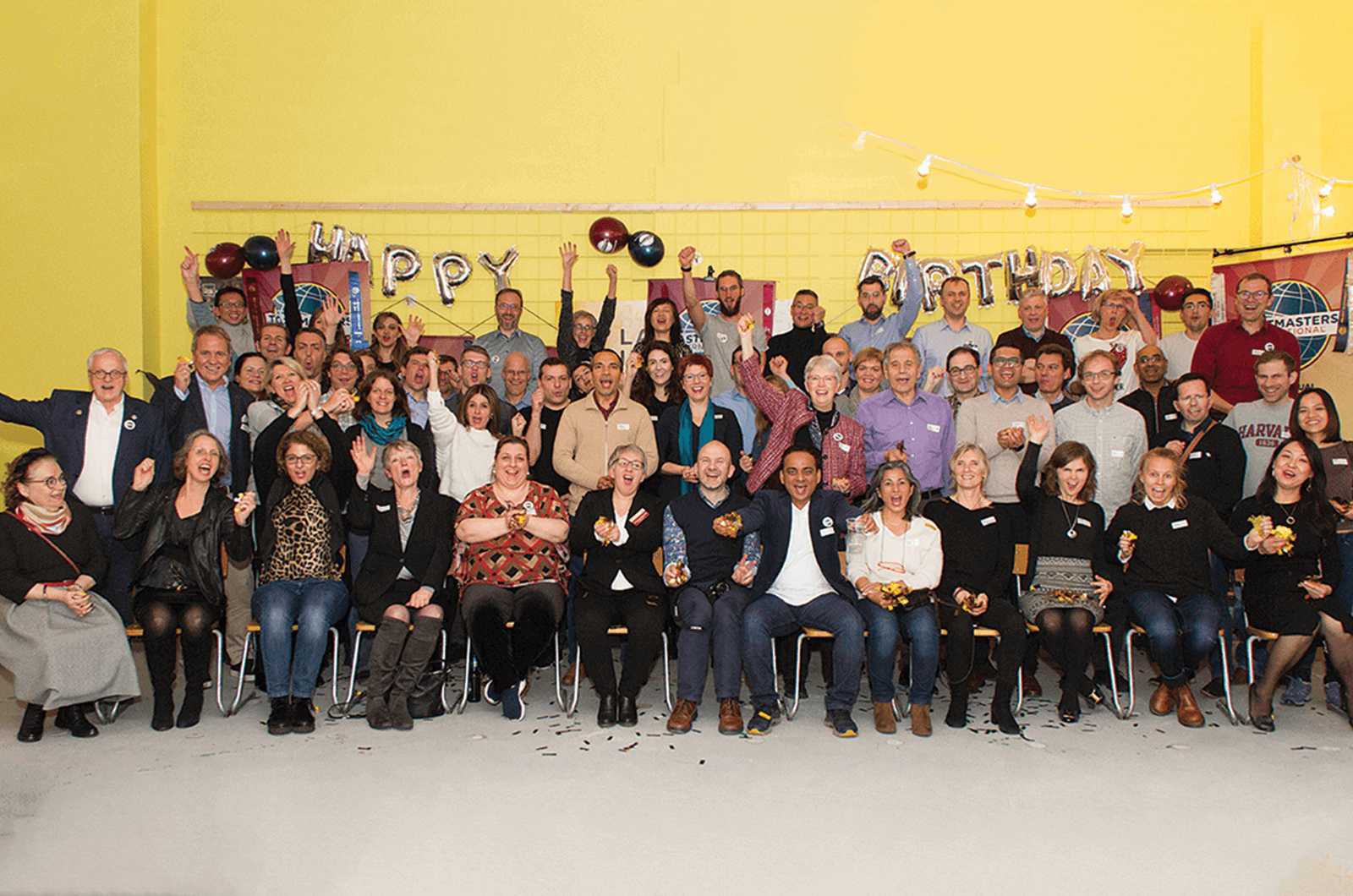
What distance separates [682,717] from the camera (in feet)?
13.9

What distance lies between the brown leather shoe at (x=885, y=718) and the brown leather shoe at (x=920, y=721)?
0.08m

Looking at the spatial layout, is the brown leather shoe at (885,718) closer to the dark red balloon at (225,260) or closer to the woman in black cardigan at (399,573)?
the woman in black cardigan at (399,573)

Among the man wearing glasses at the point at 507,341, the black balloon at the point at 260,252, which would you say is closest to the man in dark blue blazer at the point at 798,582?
the man wearing glasses at the point at 507,341

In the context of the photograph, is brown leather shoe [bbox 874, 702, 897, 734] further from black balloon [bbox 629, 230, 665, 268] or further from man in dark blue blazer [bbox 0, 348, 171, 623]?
black balloon [bbox 629, 230, 665, 268]

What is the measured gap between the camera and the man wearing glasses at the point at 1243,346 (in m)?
5.64

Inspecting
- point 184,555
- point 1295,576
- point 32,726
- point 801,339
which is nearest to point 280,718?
point 184,555

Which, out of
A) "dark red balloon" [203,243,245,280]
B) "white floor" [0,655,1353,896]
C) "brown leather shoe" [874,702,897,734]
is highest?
"dark red balloon" [203,243,245,280]

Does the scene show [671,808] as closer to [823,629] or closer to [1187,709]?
[823,629]

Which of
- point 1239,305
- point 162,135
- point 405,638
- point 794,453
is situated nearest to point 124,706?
point 405,638

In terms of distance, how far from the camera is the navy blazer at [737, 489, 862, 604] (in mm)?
4438

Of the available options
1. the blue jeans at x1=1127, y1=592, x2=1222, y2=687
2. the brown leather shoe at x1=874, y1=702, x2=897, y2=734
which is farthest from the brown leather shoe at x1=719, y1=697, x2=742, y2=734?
the blue jeans at x1=1127, y1=592, x2=1222, y2=687

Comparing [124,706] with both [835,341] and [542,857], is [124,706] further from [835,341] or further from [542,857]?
[835,341]

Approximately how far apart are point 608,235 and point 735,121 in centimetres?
134

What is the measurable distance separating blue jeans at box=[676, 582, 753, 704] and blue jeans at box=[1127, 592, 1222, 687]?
71.1 inches
